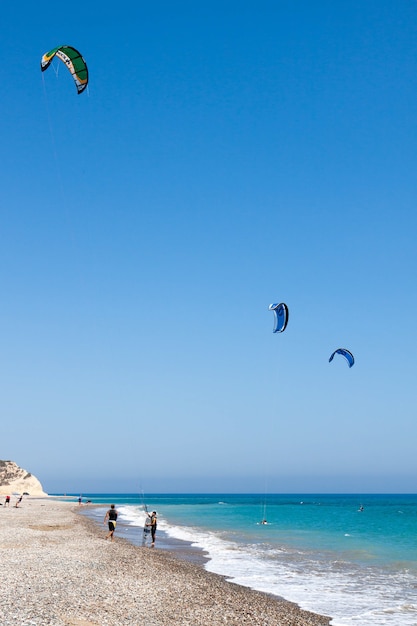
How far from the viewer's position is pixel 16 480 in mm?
85125

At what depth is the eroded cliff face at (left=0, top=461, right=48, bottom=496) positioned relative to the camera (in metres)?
83.0

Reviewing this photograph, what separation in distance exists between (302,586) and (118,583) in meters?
5.53

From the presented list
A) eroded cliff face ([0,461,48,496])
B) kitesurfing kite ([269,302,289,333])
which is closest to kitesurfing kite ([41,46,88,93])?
kitesurfing kite ([269,302,289,333])

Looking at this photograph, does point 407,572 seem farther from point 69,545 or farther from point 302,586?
point 69,545

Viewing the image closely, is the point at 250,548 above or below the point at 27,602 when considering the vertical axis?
below

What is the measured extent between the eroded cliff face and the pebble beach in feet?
236

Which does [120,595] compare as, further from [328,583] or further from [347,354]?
[347,354]

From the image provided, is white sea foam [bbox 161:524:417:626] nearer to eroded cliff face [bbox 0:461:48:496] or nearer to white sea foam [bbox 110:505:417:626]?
white sea foam [bbox 110:505:417:626]

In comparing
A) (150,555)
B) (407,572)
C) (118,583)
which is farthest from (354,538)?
(118,583)

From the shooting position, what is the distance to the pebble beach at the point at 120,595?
9117mm

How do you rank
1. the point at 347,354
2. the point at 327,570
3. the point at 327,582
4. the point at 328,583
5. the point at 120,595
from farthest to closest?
the point at 347,354
the point at 327,570
the point at 327,582
the point at 328,583
the point at 120,595

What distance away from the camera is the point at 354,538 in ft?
109

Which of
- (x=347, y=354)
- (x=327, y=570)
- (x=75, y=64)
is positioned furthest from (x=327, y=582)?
(x=75, y=64)

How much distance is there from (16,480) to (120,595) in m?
81.5
